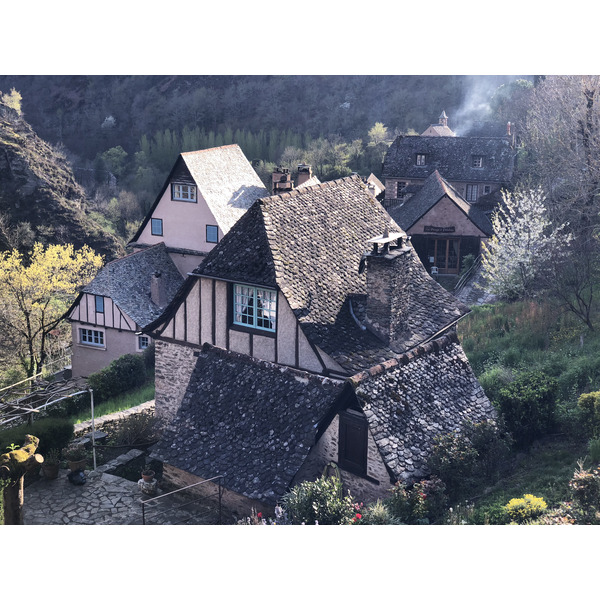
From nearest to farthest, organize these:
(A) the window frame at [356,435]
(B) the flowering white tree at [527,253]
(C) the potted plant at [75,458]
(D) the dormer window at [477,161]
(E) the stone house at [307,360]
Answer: (A) the window frame at [356,435]
(E) the stone house at [307,360]
(C) the potted plant at [75,458]
(B) the flowering white tree at [527,253]
(D) the dormer window at [477,161]

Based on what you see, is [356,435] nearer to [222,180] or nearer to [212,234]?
[212,234]

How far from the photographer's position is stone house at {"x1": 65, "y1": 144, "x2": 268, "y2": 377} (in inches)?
1184

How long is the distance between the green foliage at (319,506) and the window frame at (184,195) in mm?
17901

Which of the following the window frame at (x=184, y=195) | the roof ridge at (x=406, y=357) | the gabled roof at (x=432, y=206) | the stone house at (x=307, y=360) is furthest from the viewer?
the gabled roof at (x=432, y=206)

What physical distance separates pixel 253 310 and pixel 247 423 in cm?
264

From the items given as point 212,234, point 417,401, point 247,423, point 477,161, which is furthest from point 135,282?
point 477,161

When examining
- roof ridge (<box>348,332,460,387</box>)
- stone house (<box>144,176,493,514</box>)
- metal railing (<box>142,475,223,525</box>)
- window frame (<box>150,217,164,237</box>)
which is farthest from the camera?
window frame (<box>150,217,164,237</box>)

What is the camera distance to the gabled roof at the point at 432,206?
37.6 m

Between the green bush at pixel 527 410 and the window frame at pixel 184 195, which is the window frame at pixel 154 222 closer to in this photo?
the window frame at pixel 184 195

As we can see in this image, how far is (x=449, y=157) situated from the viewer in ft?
148

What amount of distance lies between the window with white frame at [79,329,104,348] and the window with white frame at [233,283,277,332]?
13.7 m

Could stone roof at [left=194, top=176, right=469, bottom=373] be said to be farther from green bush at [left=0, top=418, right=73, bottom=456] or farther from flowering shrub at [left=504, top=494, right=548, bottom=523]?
green bush at [left=0, top=418, right=73, bottom=456]

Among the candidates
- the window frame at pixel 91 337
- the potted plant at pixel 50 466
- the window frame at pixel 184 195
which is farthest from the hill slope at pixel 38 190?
the potted plant at pixel 50 466

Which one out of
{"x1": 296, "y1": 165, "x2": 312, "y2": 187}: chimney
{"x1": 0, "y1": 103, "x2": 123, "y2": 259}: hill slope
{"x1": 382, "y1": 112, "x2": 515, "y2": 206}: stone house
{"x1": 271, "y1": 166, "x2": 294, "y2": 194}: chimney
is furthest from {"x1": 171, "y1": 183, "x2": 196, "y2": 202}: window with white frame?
{"x1": 382, "y1": 112, "x2": 515, "y2": 206}: stone house
